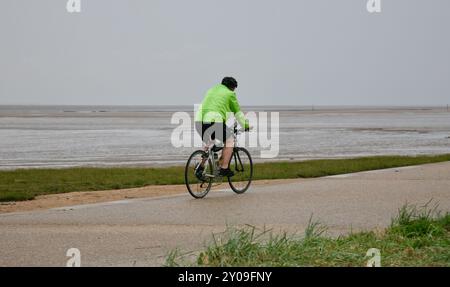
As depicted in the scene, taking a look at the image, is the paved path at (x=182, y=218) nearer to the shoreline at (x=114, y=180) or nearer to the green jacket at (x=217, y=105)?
the shoreline at (x=114, y=180)

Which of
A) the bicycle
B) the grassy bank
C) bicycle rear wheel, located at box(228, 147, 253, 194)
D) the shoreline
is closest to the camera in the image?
the bicycle

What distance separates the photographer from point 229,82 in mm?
12625

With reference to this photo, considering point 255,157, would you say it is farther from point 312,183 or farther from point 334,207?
point 334,207

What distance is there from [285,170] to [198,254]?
11.6 meters

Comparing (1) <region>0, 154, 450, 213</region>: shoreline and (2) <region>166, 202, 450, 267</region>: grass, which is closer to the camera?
(2) <region>166, 202, 450, 267</region>: grass

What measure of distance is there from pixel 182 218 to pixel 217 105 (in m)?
2.80

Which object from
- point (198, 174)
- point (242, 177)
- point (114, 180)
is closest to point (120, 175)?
point (114, 180)

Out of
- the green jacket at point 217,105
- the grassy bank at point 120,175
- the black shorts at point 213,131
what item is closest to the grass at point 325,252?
the green jacket at point 217,105

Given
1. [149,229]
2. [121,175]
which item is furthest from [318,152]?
[149,229]

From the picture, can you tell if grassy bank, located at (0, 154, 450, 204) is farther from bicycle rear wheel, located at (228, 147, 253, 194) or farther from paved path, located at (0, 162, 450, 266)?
bicycle rear wheel, located at (228, 147, 253, 194)

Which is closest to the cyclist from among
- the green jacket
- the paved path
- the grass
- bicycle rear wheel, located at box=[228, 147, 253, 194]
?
the green jacket

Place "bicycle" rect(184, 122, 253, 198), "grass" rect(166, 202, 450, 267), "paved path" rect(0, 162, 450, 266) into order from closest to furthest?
"grass" rect(166, 202, 450, 267) → "paved path" rect(0, 162, 450, 266) → "bicycle" rect(184, 122, 253, 198)

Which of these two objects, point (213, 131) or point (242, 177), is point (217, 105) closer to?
point (213, 131)

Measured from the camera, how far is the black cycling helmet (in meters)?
12.6
